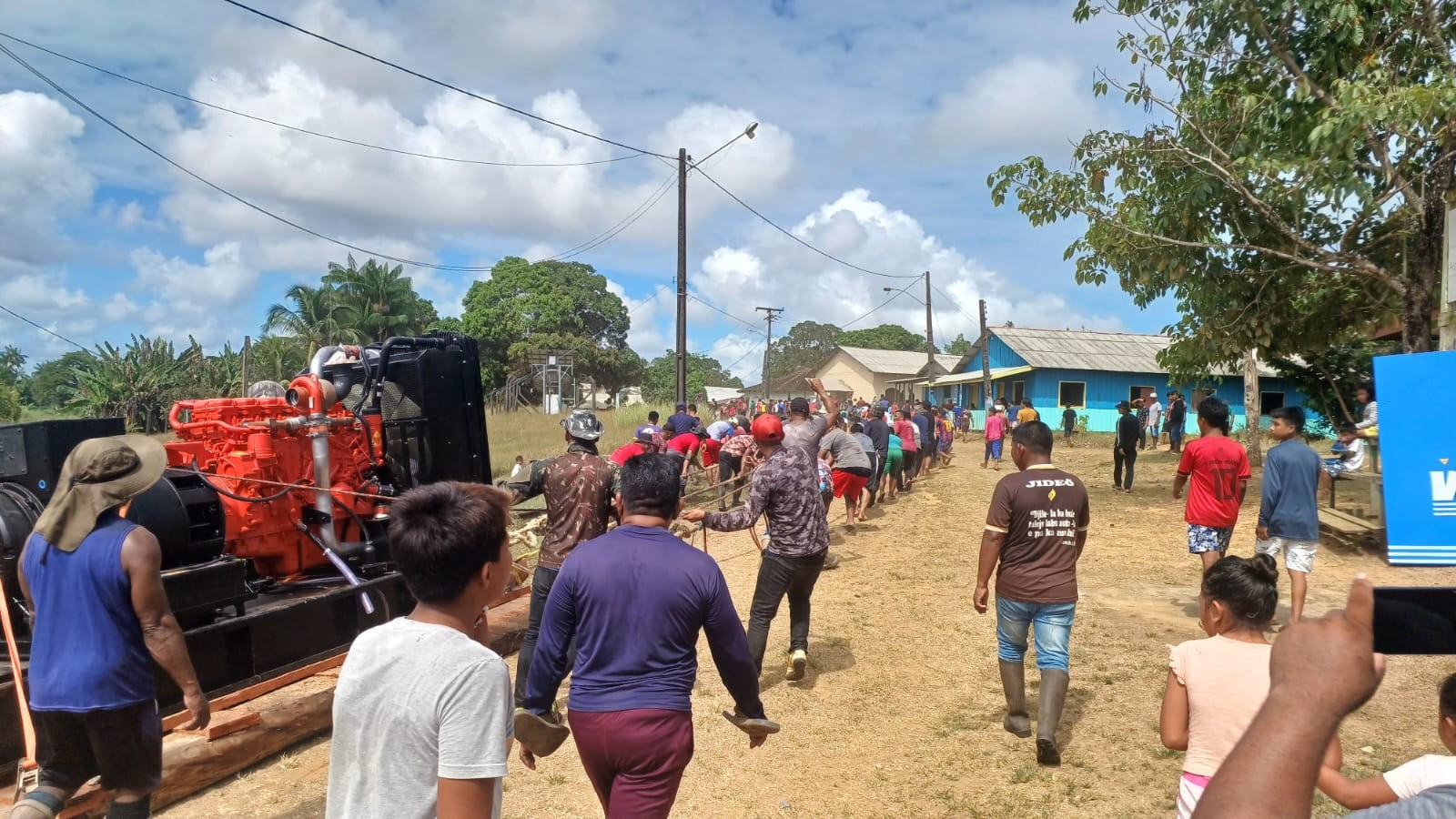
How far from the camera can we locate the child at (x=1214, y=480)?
21.4 ft

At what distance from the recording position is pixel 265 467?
568cm

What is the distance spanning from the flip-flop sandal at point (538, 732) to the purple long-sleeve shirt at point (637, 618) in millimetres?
342

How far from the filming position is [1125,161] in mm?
11414

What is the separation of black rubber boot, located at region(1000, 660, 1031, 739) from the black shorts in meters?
3.93

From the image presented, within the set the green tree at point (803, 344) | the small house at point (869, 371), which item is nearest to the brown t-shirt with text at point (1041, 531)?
the small house at point (869, 371)

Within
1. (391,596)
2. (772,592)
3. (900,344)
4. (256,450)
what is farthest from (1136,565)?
(900,344)

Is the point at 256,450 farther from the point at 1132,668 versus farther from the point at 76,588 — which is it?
the point at 1132,668

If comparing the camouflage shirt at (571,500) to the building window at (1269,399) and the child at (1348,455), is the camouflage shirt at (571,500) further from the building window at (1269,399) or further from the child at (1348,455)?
the building window at (1269,399)

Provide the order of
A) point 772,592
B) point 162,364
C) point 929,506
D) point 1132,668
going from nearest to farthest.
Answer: point 772,592
point 1132,668
point 929,506
point 162,364

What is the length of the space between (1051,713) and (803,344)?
73827 millimetres

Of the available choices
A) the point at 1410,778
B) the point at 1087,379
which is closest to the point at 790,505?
the point at 1410,778

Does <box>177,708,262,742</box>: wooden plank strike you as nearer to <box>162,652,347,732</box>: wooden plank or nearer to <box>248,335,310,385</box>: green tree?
<box>162,652,347,732</box>: wooden plank

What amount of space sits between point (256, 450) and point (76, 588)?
263cm

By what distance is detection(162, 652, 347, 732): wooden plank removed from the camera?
4.52 m
